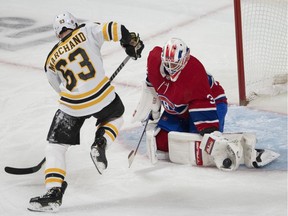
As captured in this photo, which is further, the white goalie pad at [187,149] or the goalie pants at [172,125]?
the goalie pants at [172,125]

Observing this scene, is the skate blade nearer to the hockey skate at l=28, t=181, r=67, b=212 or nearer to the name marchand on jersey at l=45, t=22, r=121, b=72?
the hockey skate at l=28, t=181, r=67, b=212

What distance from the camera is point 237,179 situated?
3469 millimetres

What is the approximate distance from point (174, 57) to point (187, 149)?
1.42ft

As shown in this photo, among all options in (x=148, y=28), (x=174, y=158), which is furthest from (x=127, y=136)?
(x=148, y=28)

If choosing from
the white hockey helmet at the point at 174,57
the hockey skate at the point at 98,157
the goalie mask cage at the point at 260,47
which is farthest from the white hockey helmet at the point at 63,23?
the goalie mask cage at the point at 260,47

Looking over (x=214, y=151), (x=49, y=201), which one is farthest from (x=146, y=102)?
(x=49, y=201)

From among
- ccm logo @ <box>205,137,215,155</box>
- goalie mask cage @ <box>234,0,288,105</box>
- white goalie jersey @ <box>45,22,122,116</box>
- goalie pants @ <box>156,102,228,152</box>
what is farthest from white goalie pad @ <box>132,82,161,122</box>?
goalie mask cage @ <box>234,0,288,105</box>

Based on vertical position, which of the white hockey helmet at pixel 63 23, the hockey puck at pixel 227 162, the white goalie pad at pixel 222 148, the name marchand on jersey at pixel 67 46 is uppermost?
the white hockey helmet at pixel 63 23

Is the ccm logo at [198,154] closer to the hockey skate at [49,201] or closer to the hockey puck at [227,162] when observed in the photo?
the hockey puck at [227,162]

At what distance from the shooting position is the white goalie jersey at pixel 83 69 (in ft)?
11.1

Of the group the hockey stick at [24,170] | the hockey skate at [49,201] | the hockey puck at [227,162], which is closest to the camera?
the hockey skate at [49,201]

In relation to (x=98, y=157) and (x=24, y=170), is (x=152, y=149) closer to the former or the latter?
(x=98, y=157)

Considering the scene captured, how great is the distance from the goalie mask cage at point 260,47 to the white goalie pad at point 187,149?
84cm

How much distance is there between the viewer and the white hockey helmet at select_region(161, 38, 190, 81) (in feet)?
11.4
